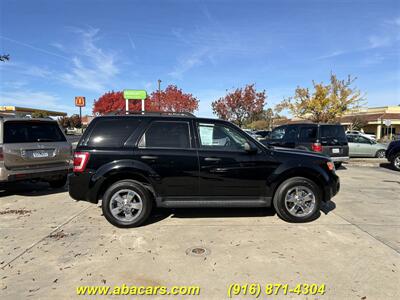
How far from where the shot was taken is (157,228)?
4.62m

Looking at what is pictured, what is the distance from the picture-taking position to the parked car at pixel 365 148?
14.9 meters

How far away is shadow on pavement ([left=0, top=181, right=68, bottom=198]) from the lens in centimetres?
704

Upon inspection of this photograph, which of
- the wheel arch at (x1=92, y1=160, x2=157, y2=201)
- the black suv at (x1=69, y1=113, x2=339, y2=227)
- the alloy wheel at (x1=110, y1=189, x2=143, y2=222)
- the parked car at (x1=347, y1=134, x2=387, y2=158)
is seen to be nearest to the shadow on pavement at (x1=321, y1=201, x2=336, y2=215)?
the black suv at (x1=69, y1=113, x2=339, y2=227)

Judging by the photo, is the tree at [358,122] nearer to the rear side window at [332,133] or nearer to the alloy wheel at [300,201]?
the rear side window at [332,133]

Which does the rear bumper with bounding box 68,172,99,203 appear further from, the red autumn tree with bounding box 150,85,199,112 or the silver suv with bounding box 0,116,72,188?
the red autumn tree with bounding box 150,85,199,112

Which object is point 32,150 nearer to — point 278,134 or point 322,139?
point 278,134

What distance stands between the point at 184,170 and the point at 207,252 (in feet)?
4.77

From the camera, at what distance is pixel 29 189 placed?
7535mm

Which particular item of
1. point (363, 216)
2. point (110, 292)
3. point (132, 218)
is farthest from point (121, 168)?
point (363, 216)

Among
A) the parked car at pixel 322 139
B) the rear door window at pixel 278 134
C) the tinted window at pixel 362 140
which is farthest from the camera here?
the tinted window at pixel 362 140

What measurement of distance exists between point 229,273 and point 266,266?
1.63 ft

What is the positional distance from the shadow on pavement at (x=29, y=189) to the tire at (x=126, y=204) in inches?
131

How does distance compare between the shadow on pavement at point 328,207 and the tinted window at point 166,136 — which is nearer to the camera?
the tinted window at point 166,136

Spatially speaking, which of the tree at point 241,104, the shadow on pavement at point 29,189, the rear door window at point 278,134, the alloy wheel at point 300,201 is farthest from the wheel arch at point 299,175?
the tree at point 241,104
